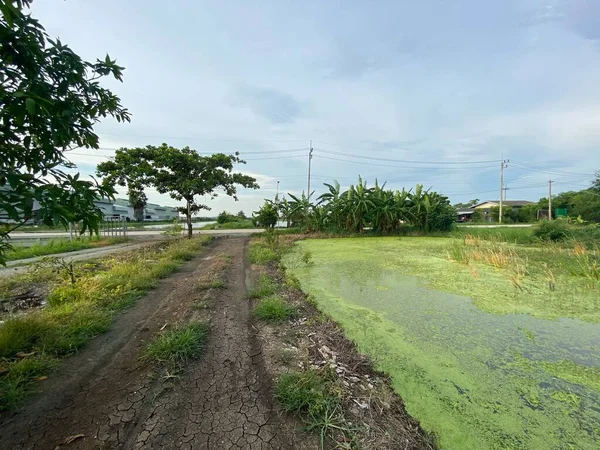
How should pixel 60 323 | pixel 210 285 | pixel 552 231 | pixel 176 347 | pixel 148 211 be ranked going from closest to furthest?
pixel 176 347 < pixel 60 323 < pixel 210 285 < pixel 552 231 < pixel 148 211

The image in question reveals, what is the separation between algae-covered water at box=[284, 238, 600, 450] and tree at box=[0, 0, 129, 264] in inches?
74.0

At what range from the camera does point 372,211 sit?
438 inches

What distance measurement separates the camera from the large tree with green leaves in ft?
27.1

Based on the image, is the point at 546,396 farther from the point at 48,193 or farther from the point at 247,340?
the point at 48,193

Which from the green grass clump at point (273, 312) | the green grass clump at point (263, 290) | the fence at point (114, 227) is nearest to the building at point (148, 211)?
the fence at point (114, 227)

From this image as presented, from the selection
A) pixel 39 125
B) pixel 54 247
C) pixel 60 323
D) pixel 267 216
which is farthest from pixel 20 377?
pixel 267 216

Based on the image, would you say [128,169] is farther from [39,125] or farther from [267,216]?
[39,125]

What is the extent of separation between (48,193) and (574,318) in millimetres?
4184

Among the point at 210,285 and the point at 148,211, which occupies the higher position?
the point at 148,211

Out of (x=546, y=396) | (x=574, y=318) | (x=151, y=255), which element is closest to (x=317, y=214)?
(x=151, y=255)

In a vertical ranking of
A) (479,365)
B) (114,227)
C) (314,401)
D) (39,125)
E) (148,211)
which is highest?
(148,211)

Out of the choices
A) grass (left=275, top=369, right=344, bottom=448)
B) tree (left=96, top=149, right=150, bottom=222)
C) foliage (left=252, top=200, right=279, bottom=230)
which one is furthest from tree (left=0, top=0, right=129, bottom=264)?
foliage (left=252, top=200, right=279, bottom=230)

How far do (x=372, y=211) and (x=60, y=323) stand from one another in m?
10.4

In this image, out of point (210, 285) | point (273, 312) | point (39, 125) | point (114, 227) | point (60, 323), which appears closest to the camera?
point (39, 125)
